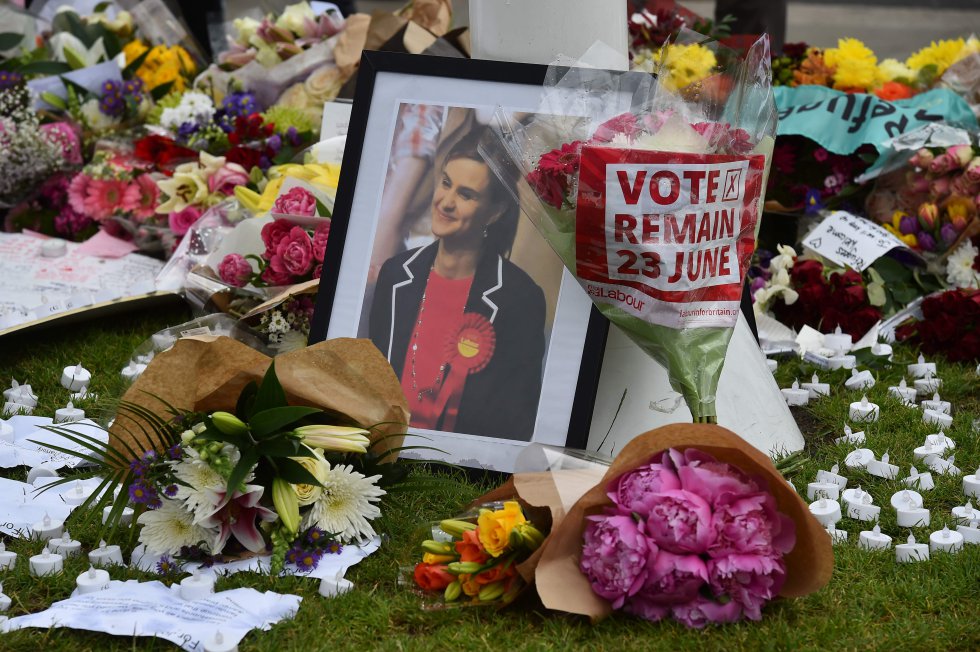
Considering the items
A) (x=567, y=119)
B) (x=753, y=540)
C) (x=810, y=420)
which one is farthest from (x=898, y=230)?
(x=753, y=540)

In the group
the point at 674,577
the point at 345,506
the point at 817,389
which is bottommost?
the point at 817,389

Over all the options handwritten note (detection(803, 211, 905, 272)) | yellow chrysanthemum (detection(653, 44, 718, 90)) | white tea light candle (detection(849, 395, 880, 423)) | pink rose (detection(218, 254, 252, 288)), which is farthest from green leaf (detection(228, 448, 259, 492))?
handwritten note (detection(803, 211, 905, 272))

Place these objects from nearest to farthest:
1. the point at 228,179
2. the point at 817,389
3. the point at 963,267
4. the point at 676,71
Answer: the point at 676,71 < the point at 817,389 < the point at 963,267 < the point at 228,179

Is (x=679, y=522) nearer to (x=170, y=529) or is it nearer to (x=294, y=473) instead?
(x=294, y=473)

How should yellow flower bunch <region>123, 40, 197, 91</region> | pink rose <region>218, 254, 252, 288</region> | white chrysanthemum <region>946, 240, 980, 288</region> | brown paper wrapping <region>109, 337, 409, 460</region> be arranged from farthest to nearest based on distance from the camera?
yellow flower bunch <region>123, 40, 197, 91</region> < white chrysanthemum <region>946, 240, 980, 288</region> < pink rose <region>218, 254, 252, 288</region> < brown paper wrapping <region>109, 337, 409, 460</region>

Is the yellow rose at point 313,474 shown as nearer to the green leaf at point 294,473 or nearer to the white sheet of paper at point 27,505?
the green leaf at point 294,473

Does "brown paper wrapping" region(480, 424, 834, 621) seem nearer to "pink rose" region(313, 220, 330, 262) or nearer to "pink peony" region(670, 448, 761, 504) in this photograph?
"pink peony" region(670, 448, 761, 504)

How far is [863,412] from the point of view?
268 centimetres

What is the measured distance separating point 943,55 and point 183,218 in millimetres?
2735

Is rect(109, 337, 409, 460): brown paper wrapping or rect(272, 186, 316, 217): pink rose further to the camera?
rect(272, 186, 316, 217): pink rose

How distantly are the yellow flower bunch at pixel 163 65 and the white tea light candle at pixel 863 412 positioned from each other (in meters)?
3.14

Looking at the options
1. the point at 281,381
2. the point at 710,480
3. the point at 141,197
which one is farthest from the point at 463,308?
the point at 141,197

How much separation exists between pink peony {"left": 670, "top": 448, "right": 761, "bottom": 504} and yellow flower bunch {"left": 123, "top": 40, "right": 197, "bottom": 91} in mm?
3552

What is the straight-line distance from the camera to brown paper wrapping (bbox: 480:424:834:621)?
1.70 m
